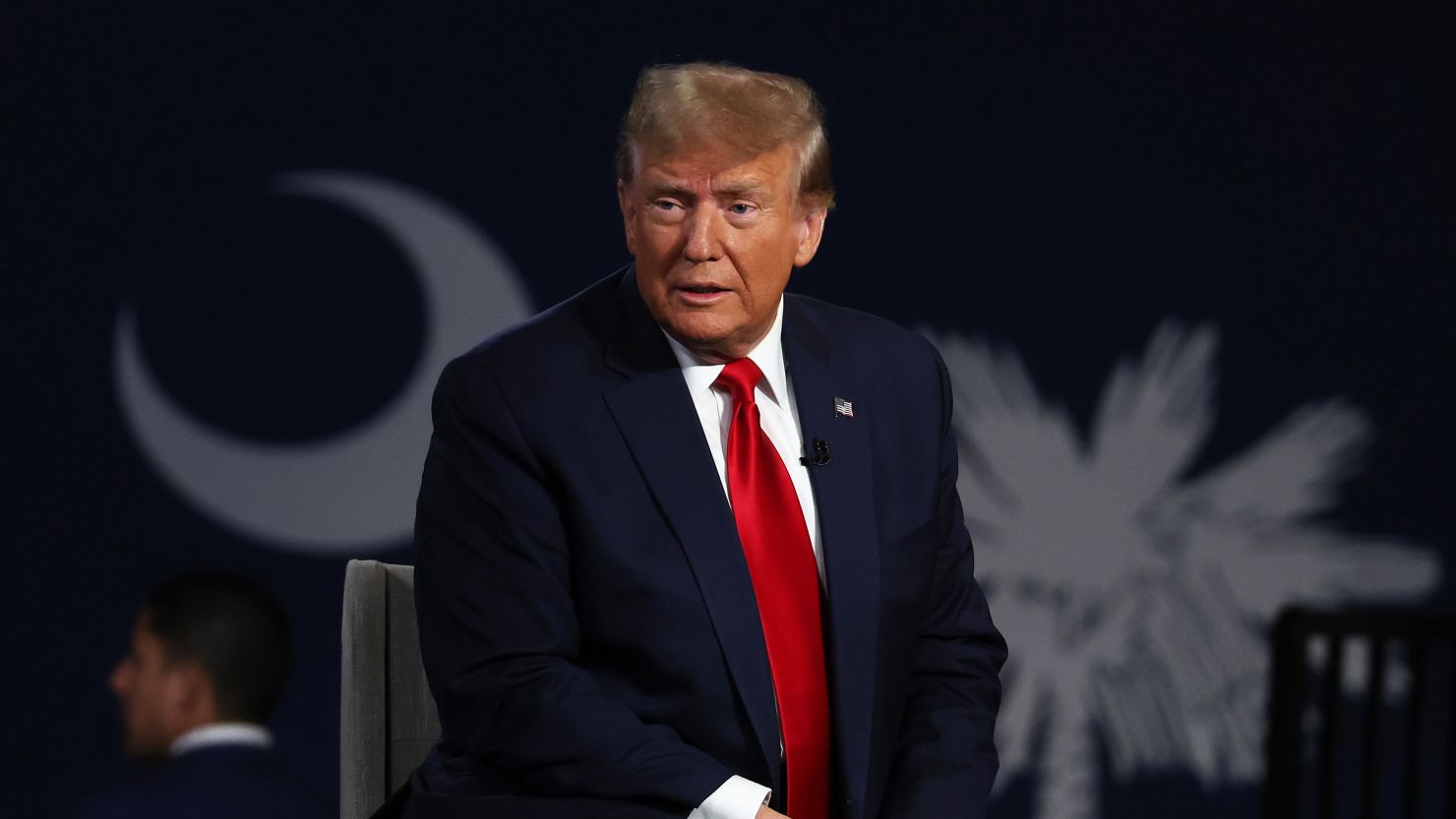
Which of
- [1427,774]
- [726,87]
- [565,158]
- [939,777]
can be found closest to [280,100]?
[565,158]

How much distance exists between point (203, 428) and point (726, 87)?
191 cm

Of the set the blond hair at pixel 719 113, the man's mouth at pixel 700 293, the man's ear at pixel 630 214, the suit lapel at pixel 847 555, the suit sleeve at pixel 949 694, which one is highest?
the blond hair at pixel 719 113

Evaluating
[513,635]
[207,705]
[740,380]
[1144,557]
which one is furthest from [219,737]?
[1144,557]

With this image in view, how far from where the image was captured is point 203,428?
321cm

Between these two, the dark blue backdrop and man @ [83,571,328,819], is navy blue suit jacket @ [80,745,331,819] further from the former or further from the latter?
the dark blue backdrop

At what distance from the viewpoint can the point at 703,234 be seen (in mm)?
1585

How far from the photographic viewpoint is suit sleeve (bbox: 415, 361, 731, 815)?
1514mm

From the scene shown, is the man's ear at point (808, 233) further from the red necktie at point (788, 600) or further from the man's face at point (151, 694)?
the man's face at point (151, 694)

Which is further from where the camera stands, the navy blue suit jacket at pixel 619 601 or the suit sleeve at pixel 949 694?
the suit sleeve at pixel 949 694

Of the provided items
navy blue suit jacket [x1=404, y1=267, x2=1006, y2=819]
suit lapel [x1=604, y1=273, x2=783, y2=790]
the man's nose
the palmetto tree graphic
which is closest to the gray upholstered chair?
navy blue suit jacket [x1=404, y1=267, x2=1006, y2=819]

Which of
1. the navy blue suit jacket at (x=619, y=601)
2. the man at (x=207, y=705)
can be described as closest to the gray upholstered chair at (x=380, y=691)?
the man at (x=207, y=705)

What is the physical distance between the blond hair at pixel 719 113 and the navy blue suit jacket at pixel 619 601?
18 cm

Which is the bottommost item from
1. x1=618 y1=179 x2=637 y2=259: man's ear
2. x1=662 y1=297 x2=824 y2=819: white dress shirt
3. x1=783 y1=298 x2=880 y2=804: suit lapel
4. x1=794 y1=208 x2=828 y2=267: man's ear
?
x1=783 y1=298 x2=880 y2=804: suit lapel

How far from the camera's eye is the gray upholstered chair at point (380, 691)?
185 cm
